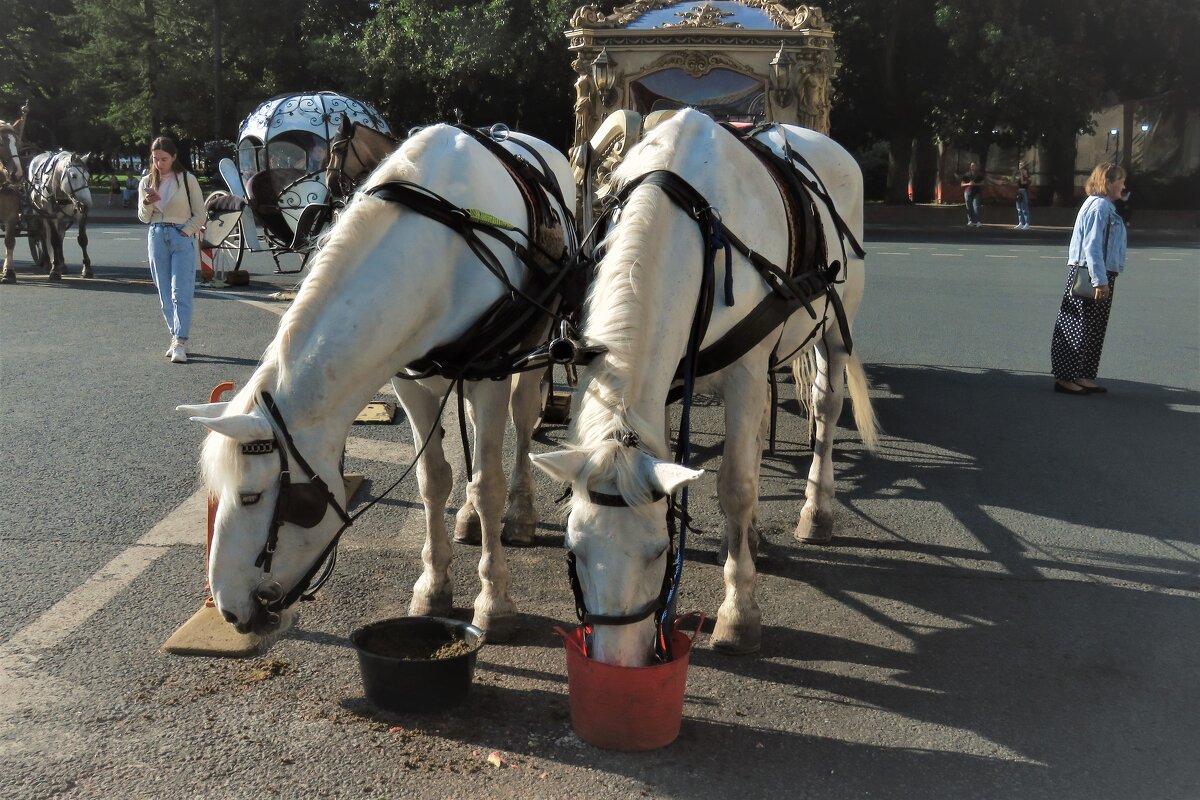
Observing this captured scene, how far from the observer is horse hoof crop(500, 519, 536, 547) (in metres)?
5.34

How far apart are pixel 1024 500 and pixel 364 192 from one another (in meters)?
4.26

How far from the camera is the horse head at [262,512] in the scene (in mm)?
3229

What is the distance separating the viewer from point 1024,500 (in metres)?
6.04

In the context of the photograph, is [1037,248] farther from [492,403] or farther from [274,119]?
[492,403]

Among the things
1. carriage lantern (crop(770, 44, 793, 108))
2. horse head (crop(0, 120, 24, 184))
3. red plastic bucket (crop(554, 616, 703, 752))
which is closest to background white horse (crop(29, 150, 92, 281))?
horse head (crop(0, 120, 24, 184))

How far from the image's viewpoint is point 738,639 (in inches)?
161

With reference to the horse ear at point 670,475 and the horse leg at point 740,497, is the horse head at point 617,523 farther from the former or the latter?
the horse leg at point 740,497

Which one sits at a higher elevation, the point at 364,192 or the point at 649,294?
the point at 364,192

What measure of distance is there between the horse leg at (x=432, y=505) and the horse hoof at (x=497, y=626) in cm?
24

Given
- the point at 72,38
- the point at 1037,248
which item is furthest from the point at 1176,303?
the point at 72,38

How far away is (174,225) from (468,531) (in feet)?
18.8

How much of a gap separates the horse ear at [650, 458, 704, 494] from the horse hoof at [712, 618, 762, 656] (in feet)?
4.65

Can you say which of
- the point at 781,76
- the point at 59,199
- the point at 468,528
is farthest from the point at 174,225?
the point at 59,199

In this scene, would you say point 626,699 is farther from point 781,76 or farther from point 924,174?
point 924,174
